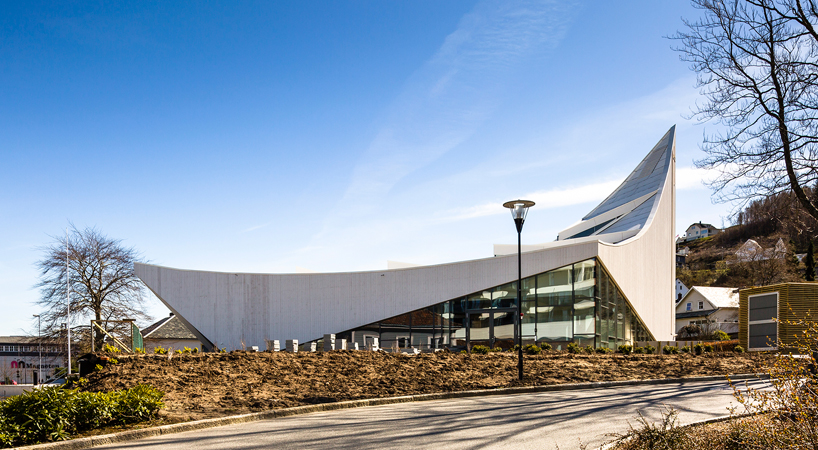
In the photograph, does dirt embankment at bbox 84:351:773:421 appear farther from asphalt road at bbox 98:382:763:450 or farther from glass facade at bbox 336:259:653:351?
glass facade at bbox 336:259:653:351

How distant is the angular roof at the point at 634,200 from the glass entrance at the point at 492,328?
16.0m

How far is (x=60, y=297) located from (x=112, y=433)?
93.5ft

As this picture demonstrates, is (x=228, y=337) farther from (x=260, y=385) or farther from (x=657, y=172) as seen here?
(x=657, y=172)

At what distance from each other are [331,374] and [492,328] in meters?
13.3

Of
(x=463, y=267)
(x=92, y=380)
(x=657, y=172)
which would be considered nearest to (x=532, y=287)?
(x=463, y=267)

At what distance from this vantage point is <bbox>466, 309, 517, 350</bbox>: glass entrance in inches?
991

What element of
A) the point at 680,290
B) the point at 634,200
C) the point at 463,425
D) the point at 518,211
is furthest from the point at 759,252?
the point at 463,425

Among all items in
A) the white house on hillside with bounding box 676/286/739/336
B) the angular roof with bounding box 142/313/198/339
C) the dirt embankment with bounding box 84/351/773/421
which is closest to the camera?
the dirt embankment with bounding box 84/351/773/421

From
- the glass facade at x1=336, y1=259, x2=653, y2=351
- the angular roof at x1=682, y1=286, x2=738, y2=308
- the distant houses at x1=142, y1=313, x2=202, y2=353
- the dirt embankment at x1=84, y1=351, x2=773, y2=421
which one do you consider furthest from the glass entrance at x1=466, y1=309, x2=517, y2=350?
the angular roof at x1=682, y1=286, x2=738, y2=308

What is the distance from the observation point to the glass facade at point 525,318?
2512cm

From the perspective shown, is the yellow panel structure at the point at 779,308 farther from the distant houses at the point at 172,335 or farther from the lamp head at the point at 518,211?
the distant houses at the point at 172,335

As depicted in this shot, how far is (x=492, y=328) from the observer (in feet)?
84.0

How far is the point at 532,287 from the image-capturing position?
25.9m

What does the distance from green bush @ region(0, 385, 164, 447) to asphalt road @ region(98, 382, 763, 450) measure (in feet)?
2.69
